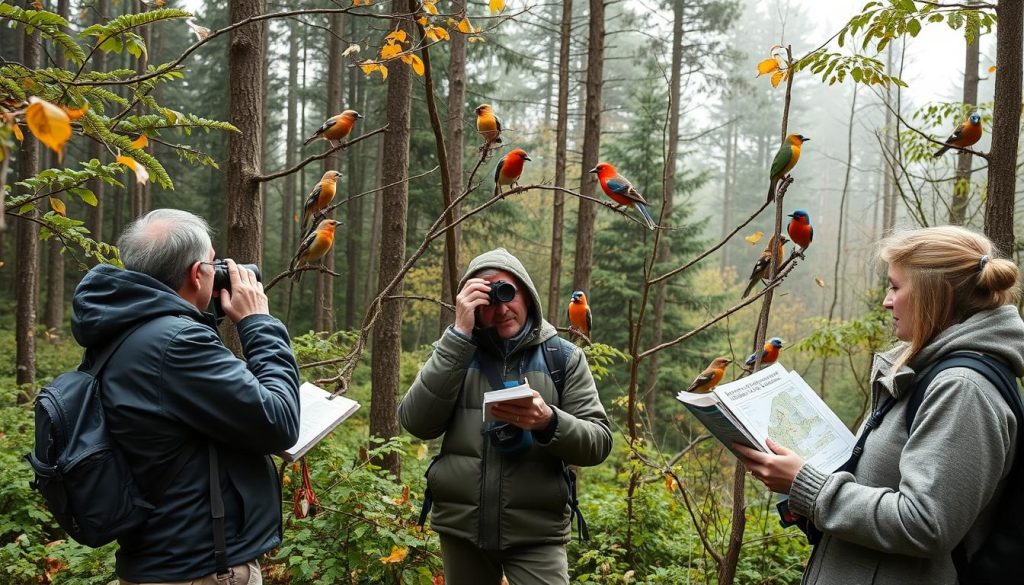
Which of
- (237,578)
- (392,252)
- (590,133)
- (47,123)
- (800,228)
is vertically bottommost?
(237,578)

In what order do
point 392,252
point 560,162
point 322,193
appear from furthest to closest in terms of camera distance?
point 560,162
point 392,252
point 322,193

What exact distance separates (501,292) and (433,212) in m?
14.1

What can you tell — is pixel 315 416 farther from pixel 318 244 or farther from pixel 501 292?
pixel 318 244

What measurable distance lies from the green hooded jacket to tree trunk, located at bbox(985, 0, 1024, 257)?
2374 mm

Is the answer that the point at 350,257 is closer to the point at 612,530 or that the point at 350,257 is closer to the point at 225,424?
the point at 612,530

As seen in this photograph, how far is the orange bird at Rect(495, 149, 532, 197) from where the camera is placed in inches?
183

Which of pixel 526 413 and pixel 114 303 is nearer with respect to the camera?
pixel 114 303

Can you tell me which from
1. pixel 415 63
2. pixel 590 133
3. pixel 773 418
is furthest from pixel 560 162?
pixel 773 418

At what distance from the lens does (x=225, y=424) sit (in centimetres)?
179

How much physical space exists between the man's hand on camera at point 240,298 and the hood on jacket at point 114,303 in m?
0.23

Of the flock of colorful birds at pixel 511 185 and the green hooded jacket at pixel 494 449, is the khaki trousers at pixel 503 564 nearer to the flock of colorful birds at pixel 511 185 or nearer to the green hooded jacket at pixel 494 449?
the green hooded jacket at pixel 494 449

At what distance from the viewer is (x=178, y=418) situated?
1.77 metres

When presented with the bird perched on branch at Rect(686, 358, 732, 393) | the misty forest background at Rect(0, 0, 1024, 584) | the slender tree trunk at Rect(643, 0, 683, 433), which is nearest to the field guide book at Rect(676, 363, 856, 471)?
the misty forest background at Rect(0, 0, 1024, 584)

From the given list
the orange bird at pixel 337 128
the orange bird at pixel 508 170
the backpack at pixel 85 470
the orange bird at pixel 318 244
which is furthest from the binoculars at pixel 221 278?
the orange bird at pixel 337 128
